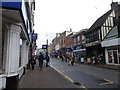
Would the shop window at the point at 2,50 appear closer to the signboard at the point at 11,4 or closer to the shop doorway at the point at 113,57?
the signboard at the point at 11,4

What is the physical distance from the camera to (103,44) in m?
18.9

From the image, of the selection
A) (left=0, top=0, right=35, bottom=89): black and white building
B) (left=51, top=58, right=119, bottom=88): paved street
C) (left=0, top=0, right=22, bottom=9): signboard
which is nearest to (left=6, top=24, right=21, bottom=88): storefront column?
(left=0, top=0, right=35, bottom=89): black and white building

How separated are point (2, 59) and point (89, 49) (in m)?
21.7

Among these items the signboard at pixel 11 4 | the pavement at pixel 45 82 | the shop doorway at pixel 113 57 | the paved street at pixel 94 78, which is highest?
the signboard at pixel 11 4

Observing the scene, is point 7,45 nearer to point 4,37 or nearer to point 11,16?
point 4,37

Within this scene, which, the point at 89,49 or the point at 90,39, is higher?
the point at 90,39

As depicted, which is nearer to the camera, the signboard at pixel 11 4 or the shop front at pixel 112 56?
the signboard at pixel 11 4

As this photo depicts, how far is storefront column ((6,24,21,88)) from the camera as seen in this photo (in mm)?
5254

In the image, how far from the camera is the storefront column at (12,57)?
5.25 m

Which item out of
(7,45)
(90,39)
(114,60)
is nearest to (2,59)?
(7,45)

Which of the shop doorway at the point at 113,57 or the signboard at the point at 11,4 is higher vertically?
the signboard at the point at 11,4

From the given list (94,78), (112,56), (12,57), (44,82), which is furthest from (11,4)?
(112,56)

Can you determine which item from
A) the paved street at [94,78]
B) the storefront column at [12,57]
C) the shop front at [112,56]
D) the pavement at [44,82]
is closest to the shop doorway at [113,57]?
the shop front at [112,56]

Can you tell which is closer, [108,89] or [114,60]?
[108,89]
